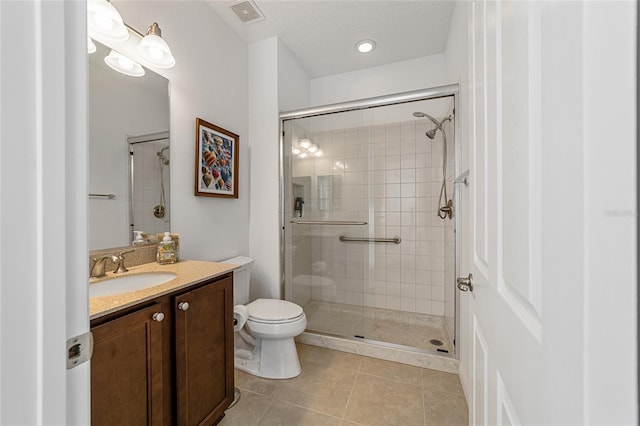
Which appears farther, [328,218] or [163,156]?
[328,218]

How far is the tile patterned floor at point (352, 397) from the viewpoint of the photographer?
4.48ft

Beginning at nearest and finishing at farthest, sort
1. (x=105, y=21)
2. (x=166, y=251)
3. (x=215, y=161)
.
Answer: (x=105, y=21) → (x=166, y=251) → (x=215, y=161)

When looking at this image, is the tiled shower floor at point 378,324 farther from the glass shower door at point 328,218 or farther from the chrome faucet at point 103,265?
the chrome faucet at point 103,265

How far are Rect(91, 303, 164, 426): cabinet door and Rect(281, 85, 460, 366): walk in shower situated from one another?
1.34 meters

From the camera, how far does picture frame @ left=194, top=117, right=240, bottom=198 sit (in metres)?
1.76

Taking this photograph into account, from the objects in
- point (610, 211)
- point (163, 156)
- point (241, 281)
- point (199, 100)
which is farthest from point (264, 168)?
point (610, 211)

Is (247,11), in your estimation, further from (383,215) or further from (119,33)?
(383,215)

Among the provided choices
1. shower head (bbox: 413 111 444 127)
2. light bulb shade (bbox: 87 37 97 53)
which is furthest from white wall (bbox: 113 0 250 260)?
shower head (bbox: 413 111 444 127)

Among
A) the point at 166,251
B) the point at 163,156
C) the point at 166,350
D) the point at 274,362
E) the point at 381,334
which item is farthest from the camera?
the point at 381,334

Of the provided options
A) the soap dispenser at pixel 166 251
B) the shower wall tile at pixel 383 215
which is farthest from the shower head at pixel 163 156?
the shower wall tile at pixel 383 215

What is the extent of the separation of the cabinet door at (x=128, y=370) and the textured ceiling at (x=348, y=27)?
6.98ft

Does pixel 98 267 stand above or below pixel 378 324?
above

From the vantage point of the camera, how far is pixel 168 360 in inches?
40.2

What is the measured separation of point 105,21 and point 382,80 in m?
2.29
